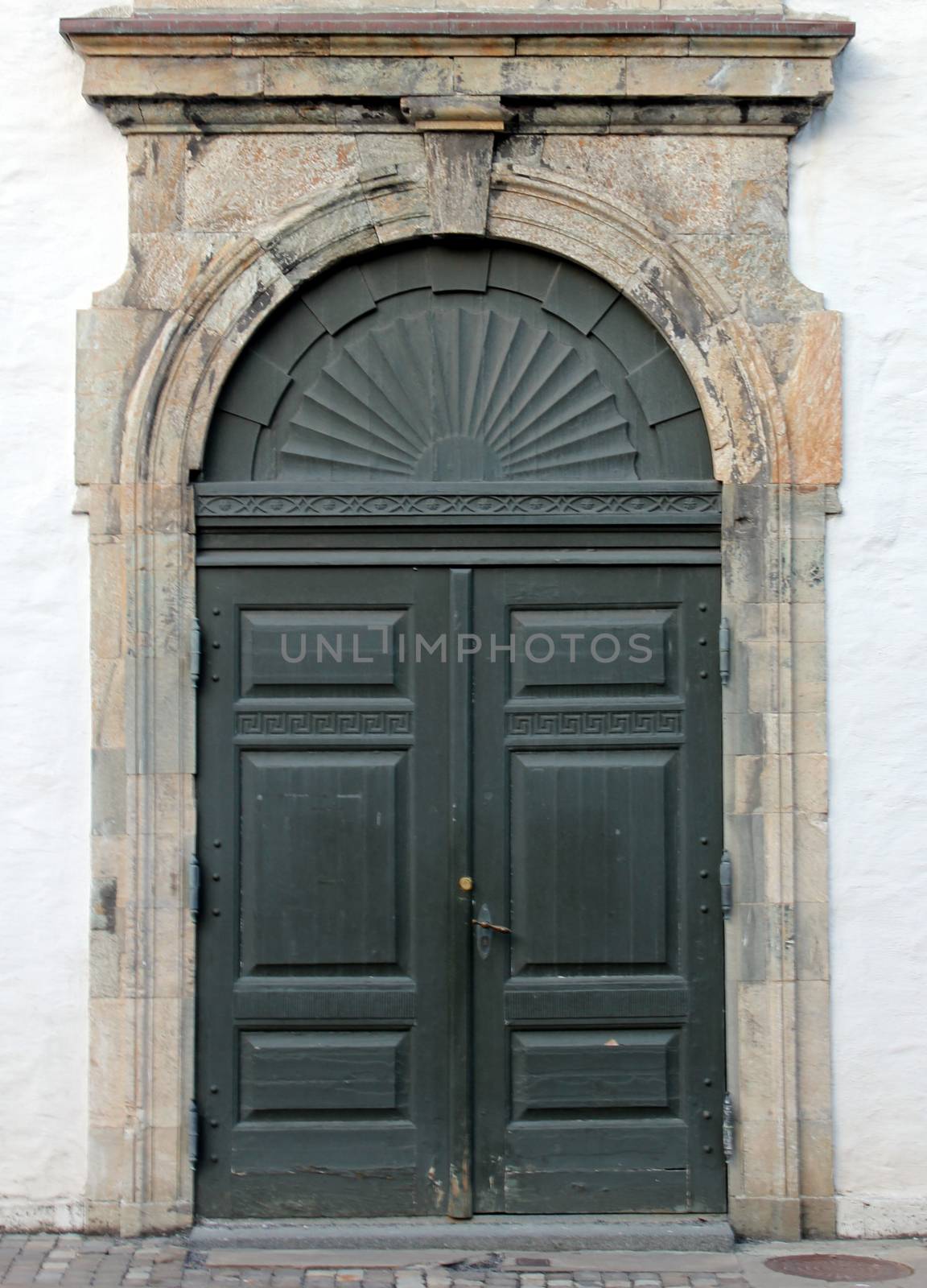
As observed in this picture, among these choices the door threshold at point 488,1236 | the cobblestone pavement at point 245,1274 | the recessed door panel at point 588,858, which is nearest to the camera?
the cobblestone pavement at point 245,1274

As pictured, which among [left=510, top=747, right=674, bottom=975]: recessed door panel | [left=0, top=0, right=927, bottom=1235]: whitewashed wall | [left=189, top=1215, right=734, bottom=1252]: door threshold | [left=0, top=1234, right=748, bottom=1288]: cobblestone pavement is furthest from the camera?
[left=510, top=747, right=674, bottom=975]: recessed door panel

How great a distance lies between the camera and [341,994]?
4930 mm

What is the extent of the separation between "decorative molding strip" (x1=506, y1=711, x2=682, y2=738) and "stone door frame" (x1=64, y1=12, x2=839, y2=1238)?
0.75 feet

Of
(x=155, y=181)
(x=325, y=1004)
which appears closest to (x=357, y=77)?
(x=155, y=181)

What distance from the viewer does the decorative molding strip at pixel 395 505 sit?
4977 millimetres

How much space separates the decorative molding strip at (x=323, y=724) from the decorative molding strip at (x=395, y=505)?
0.68 meters

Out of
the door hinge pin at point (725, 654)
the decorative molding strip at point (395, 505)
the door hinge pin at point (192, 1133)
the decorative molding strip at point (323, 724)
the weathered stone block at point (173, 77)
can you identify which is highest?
the weathered stone block at point (173, 77)

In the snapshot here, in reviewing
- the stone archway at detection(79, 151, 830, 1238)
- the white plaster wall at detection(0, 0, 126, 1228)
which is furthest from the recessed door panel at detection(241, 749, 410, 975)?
the white plaster wall at detection(0, 0, 126, 1228)

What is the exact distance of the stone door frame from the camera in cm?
482

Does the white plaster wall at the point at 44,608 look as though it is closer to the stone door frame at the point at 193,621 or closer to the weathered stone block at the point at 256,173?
the stone door frame at the point at 193,621

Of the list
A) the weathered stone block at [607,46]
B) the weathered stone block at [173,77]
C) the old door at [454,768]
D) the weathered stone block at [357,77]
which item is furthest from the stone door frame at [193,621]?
the weathered stone block at [173,77]

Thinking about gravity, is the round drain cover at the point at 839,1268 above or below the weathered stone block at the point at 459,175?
below

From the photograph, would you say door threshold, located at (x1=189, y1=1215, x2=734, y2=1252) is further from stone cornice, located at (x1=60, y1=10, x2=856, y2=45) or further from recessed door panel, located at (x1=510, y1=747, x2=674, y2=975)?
stone cornice, located at (x1=60, y1=10, x2=856, y2=45)

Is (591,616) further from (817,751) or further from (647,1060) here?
(647,1060)
